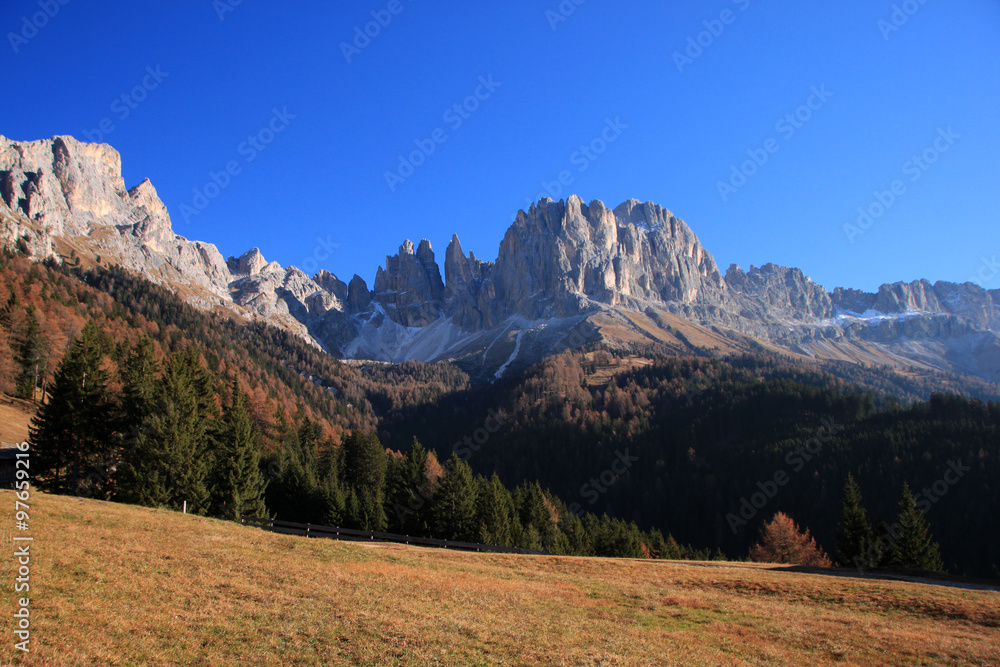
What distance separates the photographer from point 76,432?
39125 millimetres

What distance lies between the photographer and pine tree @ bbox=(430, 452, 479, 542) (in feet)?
189

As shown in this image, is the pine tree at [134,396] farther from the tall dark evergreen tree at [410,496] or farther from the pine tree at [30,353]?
the pine tree at [30,353]

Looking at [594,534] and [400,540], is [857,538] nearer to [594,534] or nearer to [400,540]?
[594,534]

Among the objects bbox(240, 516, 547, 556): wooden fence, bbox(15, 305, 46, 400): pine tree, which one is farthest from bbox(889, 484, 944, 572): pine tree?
bbox(15, 305, 46, 400): pine tree

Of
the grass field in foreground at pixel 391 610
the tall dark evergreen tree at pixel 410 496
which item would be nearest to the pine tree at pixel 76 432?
the grass field in foreground at pixel 391 610

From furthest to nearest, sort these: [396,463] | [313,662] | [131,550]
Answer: [396,463] < [131,550] < [313,662]

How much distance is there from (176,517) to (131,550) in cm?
1052

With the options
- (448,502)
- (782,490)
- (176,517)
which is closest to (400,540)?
(448,502)

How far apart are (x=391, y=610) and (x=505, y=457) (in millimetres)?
163769

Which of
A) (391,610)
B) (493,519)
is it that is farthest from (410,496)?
(391,610)

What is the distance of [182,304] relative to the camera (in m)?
164

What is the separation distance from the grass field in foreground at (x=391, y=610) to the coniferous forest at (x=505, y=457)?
43.8ft

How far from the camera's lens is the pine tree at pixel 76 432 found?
3894 cm

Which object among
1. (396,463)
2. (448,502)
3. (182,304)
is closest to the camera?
(448,502)
